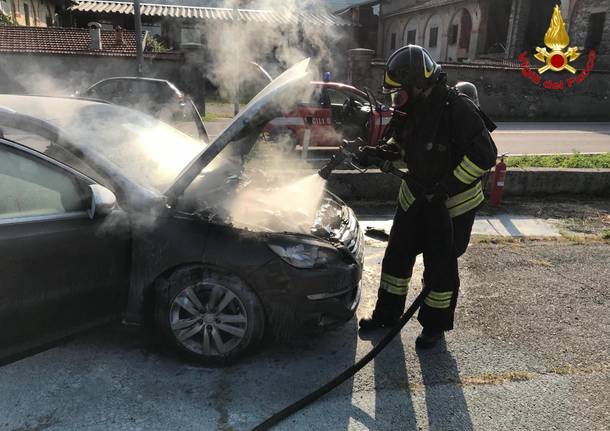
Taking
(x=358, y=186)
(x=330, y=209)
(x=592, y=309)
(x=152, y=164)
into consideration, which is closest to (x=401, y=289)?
(x=330, y=209)

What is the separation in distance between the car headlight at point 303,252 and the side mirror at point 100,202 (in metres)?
0.88

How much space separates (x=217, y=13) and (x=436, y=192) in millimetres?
14272

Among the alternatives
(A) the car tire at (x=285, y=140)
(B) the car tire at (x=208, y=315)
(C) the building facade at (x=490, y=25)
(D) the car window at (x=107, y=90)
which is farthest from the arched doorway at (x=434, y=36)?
(B) the car tire at (x=208, y=315)

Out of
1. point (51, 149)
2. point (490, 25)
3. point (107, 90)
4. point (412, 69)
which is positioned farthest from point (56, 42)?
point (490, 25)

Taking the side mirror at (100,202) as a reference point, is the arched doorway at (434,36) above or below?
above

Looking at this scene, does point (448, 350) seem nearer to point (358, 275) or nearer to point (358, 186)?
point (358, 275)

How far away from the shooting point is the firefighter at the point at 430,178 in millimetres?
3082

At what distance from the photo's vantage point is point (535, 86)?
19281 mm

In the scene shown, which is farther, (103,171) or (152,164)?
(152,164)

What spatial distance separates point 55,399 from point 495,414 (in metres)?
2.38

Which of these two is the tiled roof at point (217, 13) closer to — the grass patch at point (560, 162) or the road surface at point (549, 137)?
the road surface at point (549, 137)

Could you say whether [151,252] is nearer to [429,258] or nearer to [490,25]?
[429,258]

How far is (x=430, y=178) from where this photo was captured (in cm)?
322

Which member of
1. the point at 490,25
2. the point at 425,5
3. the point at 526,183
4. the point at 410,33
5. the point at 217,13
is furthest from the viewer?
the point at 410,33
